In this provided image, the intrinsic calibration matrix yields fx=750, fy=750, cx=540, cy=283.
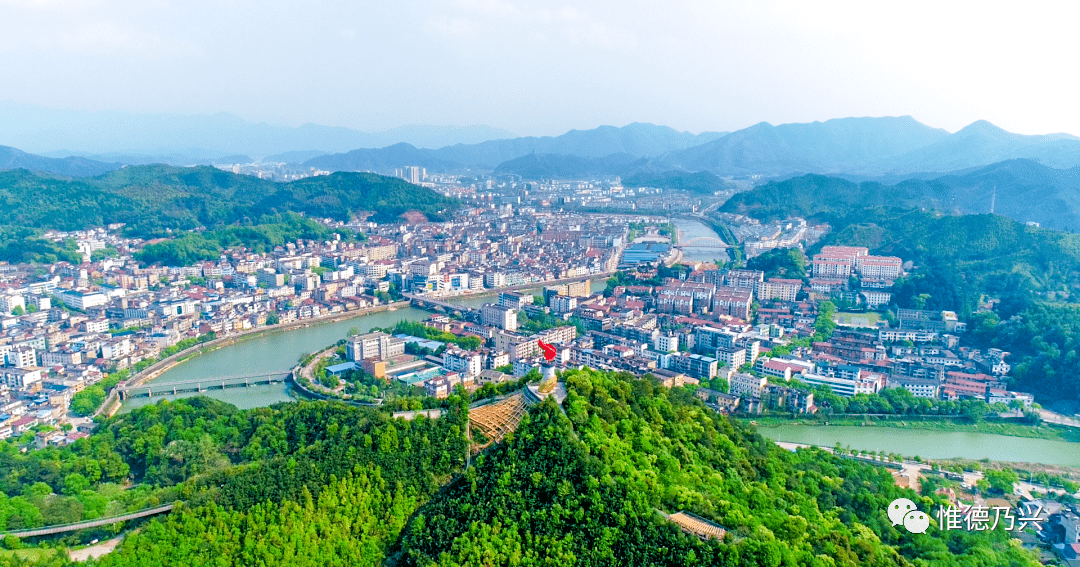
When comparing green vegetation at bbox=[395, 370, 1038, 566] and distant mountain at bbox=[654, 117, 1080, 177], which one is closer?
green vegetation at bbox=[395, 370, 1038, 566]

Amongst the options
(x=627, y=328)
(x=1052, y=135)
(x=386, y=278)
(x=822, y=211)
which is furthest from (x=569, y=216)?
(x=1052, y=135)

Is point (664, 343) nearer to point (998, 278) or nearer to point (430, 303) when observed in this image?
point (430, 303)

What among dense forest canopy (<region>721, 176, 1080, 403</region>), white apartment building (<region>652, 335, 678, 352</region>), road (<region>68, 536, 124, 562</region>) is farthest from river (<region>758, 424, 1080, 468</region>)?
road (<region>68, 536, 124, 562</region>)

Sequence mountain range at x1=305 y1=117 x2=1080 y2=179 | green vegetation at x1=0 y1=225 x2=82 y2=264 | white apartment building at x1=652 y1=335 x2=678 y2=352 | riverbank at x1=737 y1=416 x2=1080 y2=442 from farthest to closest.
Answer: mountain range at x1=305 y1=117 x2=1080 y2=179 → green vegetation at x1=0 y1=225 x2=82 y2=264 → white apartment building at x1=652 y1=335 x2=678 y2=352 → riverbank at x1=737 y1=416 x2=1080 y2=442

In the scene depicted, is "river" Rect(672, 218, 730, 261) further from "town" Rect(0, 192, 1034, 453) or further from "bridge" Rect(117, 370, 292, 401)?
"bridge" Rect(117, 370, 292, 401)

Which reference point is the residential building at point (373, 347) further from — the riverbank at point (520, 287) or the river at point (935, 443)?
the river at point (935, 443)

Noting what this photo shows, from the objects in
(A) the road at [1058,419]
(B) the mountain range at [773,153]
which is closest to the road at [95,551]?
(A) the road at [1058,419]

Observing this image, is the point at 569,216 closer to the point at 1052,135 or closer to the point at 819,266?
the point at 819,266
